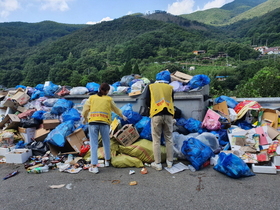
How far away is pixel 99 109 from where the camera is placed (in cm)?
332

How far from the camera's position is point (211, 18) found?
175 metres

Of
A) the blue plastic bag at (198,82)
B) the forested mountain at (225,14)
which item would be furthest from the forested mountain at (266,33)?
the blue plastic bag at (198,82)

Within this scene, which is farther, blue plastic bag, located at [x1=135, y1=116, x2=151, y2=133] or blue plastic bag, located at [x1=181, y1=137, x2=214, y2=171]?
blue plastic bag, located at [x1=135, y1=116, x2=151, y2=133]

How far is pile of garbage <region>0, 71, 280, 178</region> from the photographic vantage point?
129 inches

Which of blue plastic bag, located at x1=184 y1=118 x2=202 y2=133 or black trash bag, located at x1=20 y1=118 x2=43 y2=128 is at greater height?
black trash bag, located at x1=20 y1=118 x2=43 y2=128

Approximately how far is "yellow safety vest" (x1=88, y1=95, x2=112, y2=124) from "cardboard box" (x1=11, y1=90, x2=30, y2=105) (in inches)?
121

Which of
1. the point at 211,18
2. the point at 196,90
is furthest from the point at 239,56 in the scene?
the point at 211,18

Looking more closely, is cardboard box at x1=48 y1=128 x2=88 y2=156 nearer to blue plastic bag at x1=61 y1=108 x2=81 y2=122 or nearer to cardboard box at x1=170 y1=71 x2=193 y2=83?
blue plastic bag at x1=61 y1=108 x2=81 y2=122

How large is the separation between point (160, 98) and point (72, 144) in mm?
1928

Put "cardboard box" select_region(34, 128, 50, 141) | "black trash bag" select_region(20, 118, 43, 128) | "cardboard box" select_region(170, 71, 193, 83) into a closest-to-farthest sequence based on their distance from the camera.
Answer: "cardboard box" select_region(34, 128, 50, 141) < "black trash bag" select_region(20, 118, 43, 128) < "cardboard box" select_region(170, 71, 193, 83)

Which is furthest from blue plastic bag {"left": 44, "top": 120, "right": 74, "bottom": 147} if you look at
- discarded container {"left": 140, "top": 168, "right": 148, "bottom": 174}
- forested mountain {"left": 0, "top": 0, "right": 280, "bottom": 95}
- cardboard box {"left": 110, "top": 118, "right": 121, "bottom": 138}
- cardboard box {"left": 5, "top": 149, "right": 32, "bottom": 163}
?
forested mountain {"left": 0, "top": 0, "right": 280, "bottom": 95}

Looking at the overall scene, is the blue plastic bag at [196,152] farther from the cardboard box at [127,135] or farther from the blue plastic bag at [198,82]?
the blue plastic bag at [198,82]

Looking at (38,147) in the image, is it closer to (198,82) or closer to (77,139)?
(77,139)

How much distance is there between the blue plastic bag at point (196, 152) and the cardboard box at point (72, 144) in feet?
6.31
